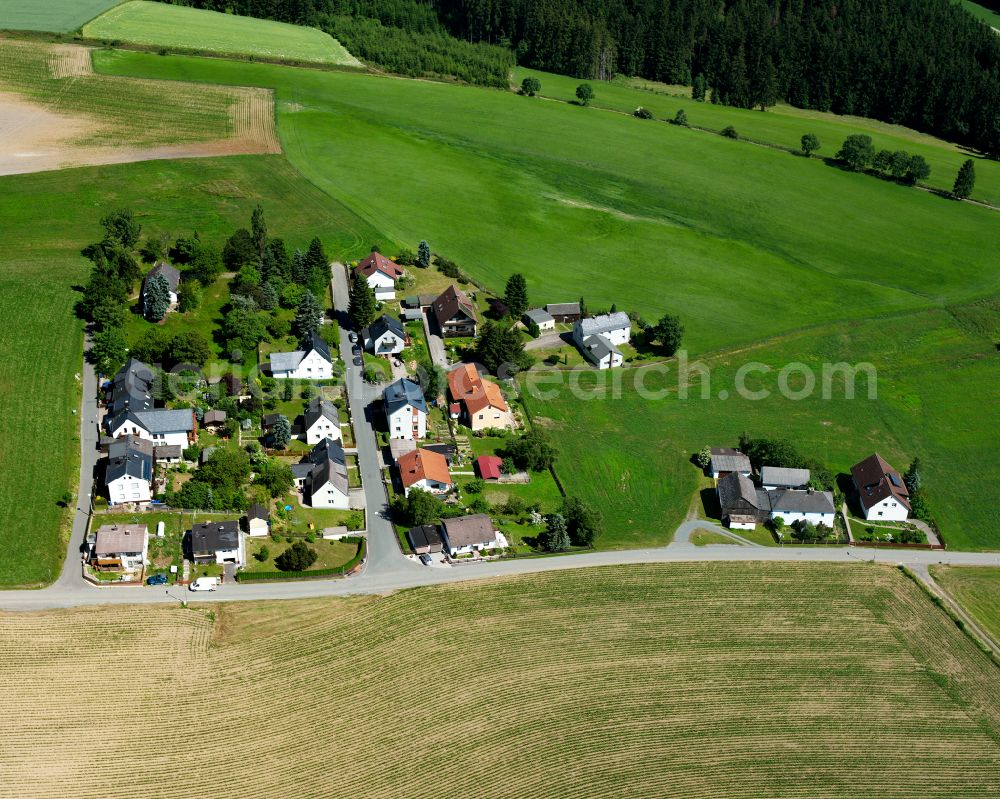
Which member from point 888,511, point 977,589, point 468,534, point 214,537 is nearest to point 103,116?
point 214,537

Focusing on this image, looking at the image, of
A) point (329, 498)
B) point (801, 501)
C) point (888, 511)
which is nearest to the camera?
point (329, 498)

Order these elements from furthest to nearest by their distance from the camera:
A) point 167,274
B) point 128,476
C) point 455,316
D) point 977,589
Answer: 1. point 455,316
2. point 167,274
3. point 977,589
4. point 128,476

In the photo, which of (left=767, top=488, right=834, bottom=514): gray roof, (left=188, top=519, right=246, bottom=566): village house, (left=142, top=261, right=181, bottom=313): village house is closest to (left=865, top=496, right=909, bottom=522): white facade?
(left=767, top=488, right=834, bottom=514): gray roof

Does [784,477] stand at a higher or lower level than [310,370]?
lower

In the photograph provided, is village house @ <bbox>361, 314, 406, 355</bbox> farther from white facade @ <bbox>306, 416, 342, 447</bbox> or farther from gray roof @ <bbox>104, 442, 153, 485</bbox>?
gray roof @ <bbox>104, 442, 153, 485</bbox>

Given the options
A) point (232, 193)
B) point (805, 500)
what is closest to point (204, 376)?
point (232, 193)

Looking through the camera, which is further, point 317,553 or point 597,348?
point 597,348

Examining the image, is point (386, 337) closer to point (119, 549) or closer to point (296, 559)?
point (296, 559)
